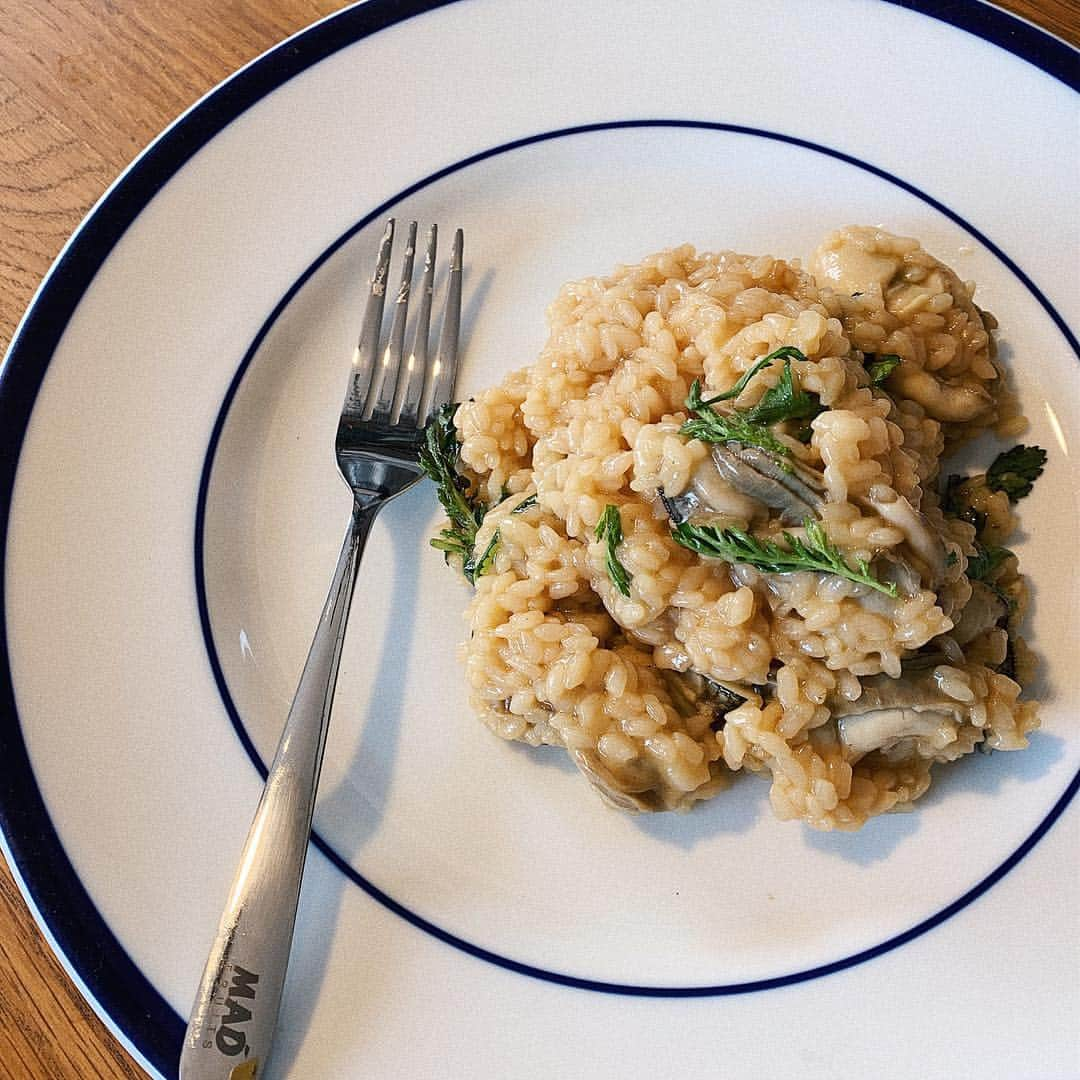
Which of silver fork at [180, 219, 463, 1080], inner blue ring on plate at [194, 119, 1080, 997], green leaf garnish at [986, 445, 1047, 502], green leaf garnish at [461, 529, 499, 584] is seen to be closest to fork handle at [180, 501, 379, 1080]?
silver fork at [180, 219, 463, 1080]

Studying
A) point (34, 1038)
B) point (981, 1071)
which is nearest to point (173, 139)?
point (34, 1038)

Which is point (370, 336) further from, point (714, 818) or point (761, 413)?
point (714, 818)

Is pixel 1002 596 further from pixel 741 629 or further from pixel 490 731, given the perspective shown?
pixel 490 731

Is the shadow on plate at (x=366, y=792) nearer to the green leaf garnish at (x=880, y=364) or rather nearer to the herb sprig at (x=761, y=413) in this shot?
the herb sprig at (x=761, y=413)

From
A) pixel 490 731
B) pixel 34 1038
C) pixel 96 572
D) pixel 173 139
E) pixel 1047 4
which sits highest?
pixel 1047 4

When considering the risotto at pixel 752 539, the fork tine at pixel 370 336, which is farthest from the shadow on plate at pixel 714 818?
the fork tine at pixel 370 336

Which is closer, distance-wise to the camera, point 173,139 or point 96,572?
point 96,572
